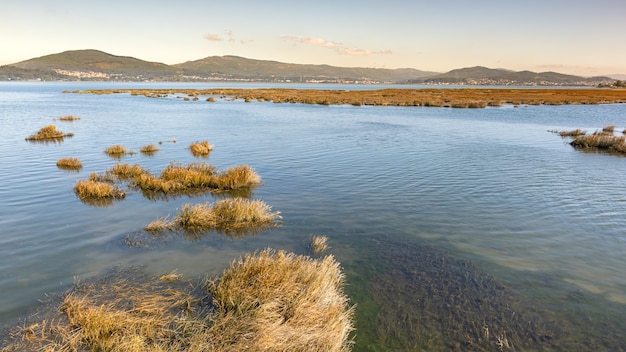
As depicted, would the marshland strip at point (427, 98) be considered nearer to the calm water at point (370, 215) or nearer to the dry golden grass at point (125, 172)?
the calm water at point (370, 215)

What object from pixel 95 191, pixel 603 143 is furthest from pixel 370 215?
pixel 603 143

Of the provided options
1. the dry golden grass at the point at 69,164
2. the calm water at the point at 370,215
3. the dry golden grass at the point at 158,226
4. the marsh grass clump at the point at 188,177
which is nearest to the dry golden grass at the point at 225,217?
the dry golden grass at the point at 158,226

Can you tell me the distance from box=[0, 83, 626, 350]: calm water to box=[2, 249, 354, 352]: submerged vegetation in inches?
35.0

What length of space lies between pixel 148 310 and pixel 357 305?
4.34 meters

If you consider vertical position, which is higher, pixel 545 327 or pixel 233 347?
pixel 233 347

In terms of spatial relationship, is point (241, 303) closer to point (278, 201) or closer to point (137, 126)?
point (278, 201)

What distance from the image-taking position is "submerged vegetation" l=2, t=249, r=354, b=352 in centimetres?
608

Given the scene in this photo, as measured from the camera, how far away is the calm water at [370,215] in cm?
900

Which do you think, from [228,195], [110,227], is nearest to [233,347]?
[110,227]

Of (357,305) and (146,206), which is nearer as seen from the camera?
(357,305)

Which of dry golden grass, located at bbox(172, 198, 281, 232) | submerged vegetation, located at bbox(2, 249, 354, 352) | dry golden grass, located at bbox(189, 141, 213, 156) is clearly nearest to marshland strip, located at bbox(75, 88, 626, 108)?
dry golden grass, located at bbox(189, 141, 213, 156)

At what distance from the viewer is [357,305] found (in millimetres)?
8133

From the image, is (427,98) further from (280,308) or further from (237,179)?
(280,308)

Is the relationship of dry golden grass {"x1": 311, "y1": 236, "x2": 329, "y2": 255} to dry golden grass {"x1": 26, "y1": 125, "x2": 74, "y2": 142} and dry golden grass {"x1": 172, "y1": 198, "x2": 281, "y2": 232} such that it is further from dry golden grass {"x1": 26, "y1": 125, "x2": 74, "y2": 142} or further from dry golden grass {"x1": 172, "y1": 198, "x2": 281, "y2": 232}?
dry golden grass {"x1": 26, "y1": 125, "x2": 74, "y2": 142}
